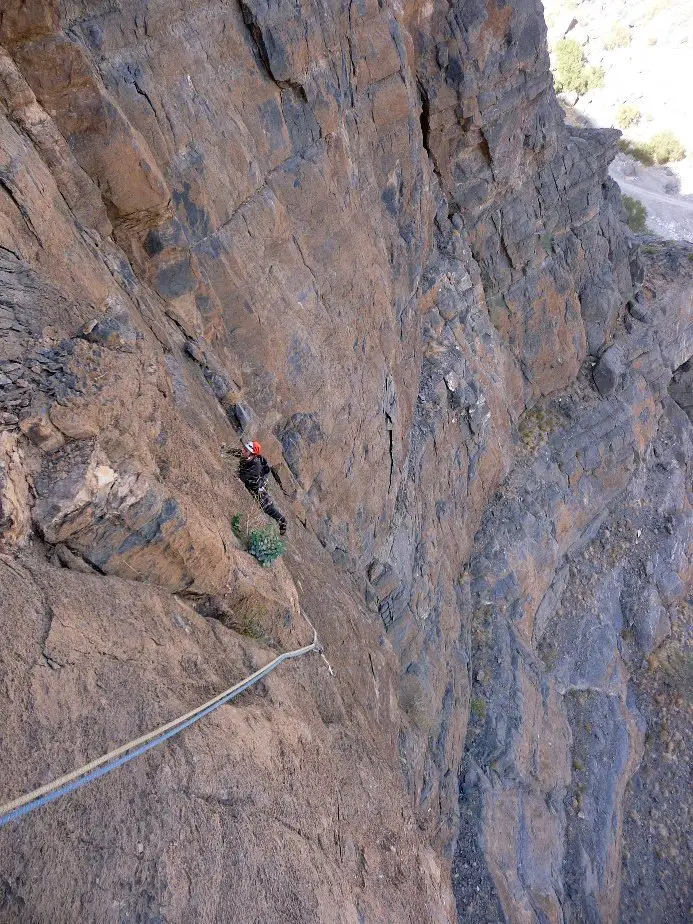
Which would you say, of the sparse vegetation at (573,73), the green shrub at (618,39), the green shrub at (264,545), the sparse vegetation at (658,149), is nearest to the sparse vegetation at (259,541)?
the green shrub at (264,545)

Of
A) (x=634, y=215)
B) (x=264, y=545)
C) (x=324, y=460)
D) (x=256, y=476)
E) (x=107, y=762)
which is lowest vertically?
(x=634, y=215)

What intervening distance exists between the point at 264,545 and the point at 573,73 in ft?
178

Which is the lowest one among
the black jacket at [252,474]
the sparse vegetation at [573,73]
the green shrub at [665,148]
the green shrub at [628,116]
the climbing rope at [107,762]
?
the green shrub at [665,148]

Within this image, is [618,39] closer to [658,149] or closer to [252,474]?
[658,149]

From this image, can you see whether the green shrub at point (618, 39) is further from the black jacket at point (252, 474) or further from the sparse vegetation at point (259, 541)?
the sparse vegetation at point (259, 541)

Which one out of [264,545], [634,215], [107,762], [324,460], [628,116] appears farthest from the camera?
[628,116]

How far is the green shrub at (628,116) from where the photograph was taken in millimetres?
44619

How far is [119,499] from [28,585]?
90cm

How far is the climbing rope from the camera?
3215mm

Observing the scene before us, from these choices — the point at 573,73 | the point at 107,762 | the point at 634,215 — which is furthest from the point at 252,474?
the point at 573,73

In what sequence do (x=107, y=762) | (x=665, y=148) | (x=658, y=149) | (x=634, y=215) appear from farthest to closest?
(x=658, y=149)
(x=665, y=148)
(x=634, y=215)
(x=107, y=762)

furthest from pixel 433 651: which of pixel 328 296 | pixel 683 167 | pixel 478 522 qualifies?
pixel 683 167

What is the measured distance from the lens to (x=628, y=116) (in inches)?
1759

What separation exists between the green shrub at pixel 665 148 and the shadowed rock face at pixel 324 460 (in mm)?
28329
